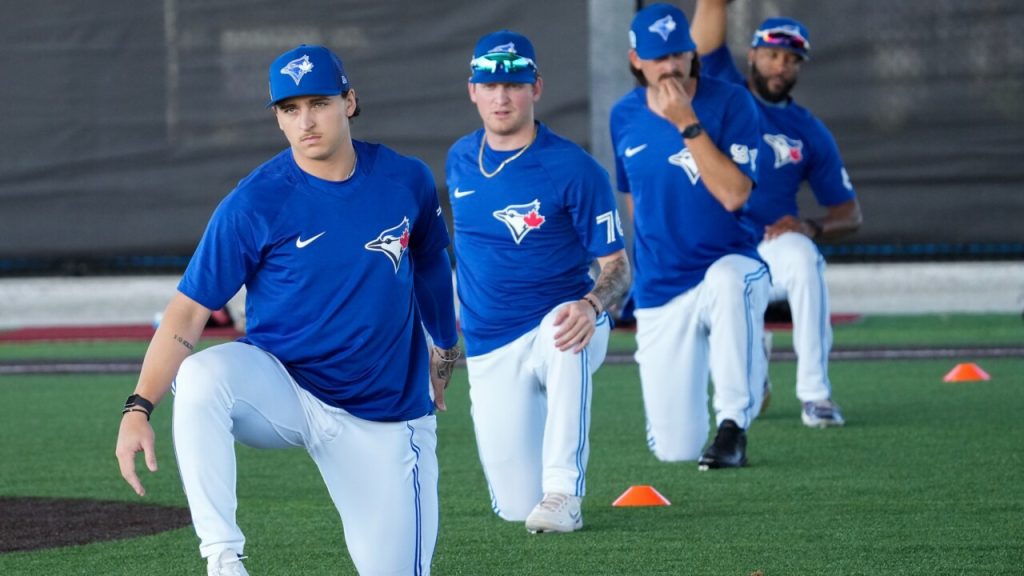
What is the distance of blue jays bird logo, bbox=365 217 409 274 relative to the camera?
4.42 m

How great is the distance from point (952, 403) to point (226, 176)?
6.90 meters

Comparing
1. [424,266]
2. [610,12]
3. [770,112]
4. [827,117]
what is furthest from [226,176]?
[424,266]

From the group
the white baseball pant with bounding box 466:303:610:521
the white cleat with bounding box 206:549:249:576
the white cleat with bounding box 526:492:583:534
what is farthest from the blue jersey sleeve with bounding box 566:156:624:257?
the white cleat with bounding box 206:549:249:576

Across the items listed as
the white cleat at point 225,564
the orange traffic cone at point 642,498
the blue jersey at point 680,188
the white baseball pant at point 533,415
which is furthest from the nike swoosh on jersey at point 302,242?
the blue jersey at point 680,188

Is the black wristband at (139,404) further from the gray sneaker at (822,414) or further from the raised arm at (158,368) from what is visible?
the gray sneaker at (822,414)

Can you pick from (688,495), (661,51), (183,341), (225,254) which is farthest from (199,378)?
(661,51)

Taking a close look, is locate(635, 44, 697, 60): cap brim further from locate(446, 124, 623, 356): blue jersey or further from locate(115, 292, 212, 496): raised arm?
locate(115, 292, 212, 496): raised arm

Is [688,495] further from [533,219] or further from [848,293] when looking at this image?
[848,293]

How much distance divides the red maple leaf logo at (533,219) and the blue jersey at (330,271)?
4.45 ft

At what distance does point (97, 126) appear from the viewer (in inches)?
535

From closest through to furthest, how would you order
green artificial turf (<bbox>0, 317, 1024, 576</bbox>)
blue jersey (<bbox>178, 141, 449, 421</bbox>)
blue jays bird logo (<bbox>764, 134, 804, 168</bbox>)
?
blue jersey (<bbox>178, 141, 449, 421</bbox>) < green artificial turf (<bbox>0, 317, 1024, 576</bbox>) < blue jays bird logo (<bbox>764, 134, 804, 168</bbox>)

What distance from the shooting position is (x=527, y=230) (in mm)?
6004

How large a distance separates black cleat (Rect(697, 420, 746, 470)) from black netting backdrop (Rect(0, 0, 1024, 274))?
20.6 feet

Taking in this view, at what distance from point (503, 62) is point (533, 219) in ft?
1.94
